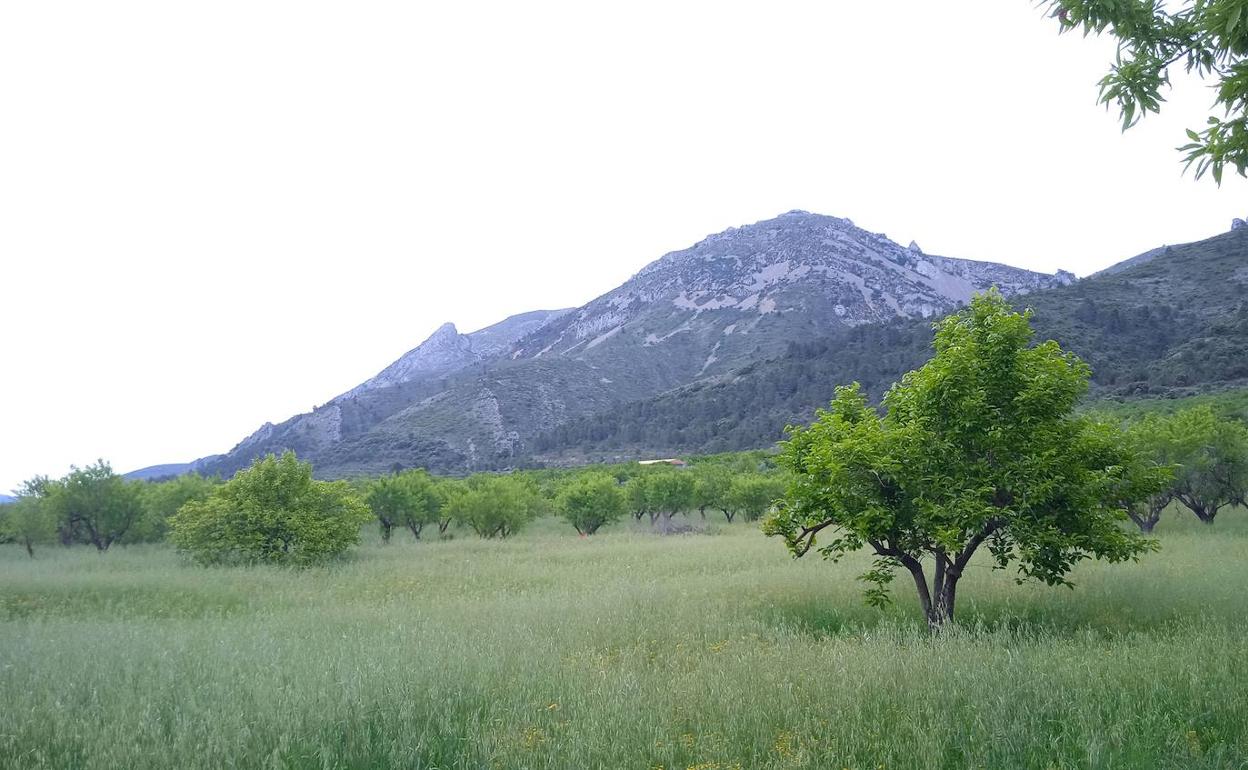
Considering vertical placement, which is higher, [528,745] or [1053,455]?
Result: [1053,455]

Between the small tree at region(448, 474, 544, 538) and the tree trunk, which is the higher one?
the small tree at region(448, 474, 544, 538)

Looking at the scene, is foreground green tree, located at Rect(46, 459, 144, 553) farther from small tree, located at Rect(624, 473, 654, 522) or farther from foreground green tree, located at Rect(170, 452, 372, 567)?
small tree, located at Rect(624, 473, 654, 522)

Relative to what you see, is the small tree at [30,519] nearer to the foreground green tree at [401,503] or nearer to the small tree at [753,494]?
the foreground green tree at [401,503]

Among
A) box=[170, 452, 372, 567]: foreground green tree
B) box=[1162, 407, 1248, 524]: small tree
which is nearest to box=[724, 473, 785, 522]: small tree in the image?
box=[1162, 407, 1248, 524]: small tree

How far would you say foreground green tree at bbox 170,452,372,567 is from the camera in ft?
68.5

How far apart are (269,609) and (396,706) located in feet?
29.1

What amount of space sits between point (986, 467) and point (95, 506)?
3397cm

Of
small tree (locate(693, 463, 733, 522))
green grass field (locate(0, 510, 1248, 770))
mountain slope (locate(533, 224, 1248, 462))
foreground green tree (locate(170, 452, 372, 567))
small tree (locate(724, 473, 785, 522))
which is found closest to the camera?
green grass field (locate(0, 510, 1248, 770))

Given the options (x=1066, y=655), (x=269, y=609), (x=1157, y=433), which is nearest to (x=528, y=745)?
(x=1066, y=655)

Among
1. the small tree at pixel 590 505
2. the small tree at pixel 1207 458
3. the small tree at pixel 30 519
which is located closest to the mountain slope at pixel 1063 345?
the small tree at pixel 1207 458

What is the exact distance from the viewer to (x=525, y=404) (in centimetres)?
13650

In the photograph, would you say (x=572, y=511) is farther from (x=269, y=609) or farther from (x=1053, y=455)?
(x=1053, y=455)

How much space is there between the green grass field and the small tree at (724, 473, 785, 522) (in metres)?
28.7

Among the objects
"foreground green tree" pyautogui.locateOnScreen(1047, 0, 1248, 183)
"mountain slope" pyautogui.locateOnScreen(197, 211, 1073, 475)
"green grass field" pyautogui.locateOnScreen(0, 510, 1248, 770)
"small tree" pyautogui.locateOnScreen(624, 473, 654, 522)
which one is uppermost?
"mountain slope" pyautogui.locateOnScreen(197, 211, 1073, 475)
